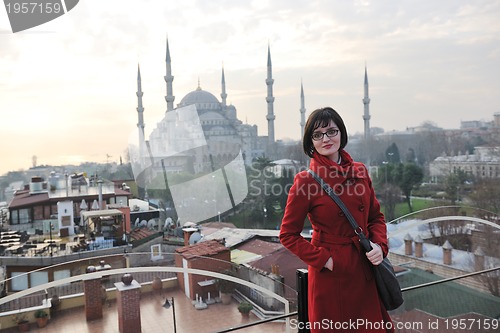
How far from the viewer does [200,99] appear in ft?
70.7

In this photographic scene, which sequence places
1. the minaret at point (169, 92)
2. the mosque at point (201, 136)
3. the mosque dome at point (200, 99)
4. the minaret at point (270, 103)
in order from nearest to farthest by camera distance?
1. the mosque at point (201, 136)
2. the minaret at point (169, 92)
3. the minaret at point (270, 103)
4. the mosque dome at point (200, 99)

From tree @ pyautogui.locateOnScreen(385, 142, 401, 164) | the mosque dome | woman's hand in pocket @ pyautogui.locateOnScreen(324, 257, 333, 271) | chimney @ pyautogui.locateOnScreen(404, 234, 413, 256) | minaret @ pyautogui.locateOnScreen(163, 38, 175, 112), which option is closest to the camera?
woman's hand in pocket @ pyautogui.locateOnScreen(324, 257, 333, 271)

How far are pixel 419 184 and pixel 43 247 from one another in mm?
9661

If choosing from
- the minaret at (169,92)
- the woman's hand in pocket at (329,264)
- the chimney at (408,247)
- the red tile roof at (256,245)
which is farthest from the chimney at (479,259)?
the minaret at (169,92)

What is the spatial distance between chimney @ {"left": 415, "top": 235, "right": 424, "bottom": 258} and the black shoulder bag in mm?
593

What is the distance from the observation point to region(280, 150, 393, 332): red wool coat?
2.52 ft

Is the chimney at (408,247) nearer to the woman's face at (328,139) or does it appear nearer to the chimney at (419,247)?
the chimney at (419,247)

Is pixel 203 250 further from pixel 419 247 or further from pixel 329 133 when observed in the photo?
pixel 419 247

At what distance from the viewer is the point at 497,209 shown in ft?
32.1

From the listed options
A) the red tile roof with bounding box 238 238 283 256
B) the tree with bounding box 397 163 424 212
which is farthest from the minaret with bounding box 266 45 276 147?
the red tile roof with bounding box 238 238 283 256

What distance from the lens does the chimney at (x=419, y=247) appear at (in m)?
1.36

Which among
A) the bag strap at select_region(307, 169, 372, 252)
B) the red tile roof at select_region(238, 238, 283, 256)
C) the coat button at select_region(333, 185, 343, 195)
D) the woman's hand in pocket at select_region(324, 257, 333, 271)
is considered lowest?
the red tile roof at select_region(238, 238, 283, 256)

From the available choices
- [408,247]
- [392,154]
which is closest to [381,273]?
[408,247]

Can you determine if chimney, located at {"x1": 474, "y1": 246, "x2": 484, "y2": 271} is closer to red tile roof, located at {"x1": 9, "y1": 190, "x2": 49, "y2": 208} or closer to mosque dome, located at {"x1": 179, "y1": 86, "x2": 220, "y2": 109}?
red tile roof, located at {"x1": 9, "y1": 190, "x2": 49, "y2": 208}
